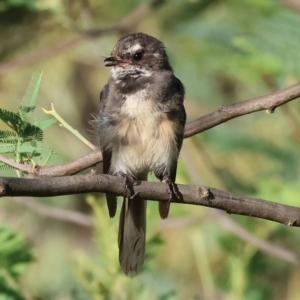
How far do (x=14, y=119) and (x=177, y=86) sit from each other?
1566 mm

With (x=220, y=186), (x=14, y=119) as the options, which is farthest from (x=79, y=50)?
(x=14, y=119)

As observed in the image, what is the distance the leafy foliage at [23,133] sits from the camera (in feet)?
9.61

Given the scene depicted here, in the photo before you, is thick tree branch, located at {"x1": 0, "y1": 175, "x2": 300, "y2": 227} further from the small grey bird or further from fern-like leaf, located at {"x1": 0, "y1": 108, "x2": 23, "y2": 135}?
the small grey bird

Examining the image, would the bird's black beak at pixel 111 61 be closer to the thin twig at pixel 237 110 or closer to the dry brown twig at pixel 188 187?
the dry brown twig at pixel 188 187

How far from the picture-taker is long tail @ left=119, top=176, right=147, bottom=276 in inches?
155

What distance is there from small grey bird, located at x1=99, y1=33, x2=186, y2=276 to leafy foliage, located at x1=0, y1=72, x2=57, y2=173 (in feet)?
3.02

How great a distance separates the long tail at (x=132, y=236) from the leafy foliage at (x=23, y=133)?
100cm

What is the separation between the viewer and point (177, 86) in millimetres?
4328

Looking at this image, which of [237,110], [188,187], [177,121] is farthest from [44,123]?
[177,121]

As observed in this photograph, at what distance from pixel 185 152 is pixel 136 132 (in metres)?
1.18

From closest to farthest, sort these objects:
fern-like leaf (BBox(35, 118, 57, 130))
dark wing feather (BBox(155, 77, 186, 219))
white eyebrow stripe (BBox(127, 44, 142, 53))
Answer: fern-like leaf (BBox(35, 118, 57, 130)), dark wing feather (BBox(155, 77, 186, 219)), white eyebrow stripe (BBox(127, 44, 142, 53))

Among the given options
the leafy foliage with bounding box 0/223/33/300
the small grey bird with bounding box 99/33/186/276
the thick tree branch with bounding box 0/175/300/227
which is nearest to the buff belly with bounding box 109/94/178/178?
the small grey bird with bounding box 99/33/186/276

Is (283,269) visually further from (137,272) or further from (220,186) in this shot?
(137,272)

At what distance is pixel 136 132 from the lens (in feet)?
13.2
